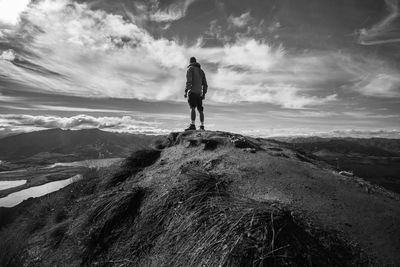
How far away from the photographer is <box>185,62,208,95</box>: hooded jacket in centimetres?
1244

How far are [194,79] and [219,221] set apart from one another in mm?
9894

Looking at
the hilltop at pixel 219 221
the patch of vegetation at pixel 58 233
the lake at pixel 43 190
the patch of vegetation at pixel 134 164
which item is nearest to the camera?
the hilltop at pixel 219 221

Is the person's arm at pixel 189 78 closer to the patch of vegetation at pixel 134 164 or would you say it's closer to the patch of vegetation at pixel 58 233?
the patch of vegetation at pixel 134 164

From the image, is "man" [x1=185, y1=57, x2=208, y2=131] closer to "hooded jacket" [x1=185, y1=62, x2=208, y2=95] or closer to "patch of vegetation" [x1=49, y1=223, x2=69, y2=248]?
"hooded jacket" [x1=185, y1=62, x2=208, y2=95]

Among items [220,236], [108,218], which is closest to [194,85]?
[108,218]

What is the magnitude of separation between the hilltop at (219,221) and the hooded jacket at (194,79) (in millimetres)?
5337

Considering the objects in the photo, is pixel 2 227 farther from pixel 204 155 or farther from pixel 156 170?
pixel 204 155

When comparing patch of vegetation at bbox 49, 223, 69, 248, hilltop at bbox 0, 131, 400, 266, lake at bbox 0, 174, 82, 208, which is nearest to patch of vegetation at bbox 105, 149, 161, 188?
hilltop at bbox 0, 131, 400, 266

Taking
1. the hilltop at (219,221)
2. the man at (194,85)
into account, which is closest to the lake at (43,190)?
the hilltop at (219,221)

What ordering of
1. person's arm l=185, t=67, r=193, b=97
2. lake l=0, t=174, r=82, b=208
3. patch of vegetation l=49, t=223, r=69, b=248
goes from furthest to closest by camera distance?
person's arm l=185, t=67, r=193, b=97 → lake l=0, t=174, r=82, b=208 → patch of vegetation l=49, t=223, r=69, b=248

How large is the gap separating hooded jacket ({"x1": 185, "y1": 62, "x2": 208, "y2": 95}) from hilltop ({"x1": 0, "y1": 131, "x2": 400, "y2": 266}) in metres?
5.34

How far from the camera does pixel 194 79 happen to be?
12625 millimetres

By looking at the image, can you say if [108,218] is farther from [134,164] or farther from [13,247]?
[13,247]

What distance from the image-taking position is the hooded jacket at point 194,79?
12438mm
